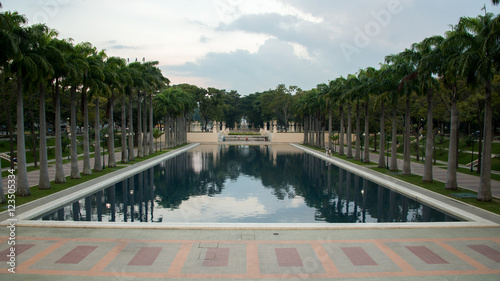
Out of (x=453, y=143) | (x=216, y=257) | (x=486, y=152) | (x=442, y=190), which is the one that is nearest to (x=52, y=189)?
(x=216, y=257)

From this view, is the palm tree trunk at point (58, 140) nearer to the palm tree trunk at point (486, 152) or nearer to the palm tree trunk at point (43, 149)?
the palm tree trunk at point (43, 149)

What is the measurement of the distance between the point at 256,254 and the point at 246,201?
8970 millimetres

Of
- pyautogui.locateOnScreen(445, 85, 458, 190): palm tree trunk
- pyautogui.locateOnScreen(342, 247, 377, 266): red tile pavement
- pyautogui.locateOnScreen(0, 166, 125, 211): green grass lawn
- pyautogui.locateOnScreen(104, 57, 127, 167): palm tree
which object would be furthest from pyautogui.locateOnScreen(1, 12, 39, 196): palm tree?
pyautogui.locateOnScreen(445, 85, 458, 190): palm tree trunk

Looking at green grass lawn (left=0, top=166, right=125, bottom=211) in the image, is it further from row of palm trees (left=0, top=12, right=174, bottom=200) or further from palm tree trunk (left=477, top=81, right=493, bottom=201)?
palm tree trunk (left=477, top=81, right=493, bottom=201)

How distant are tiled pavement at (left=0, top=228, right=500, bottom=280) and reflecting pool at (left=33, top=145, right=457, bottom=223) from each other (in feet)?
8.96

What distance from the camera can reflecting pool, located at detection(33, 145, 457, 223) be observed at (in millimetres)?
15734

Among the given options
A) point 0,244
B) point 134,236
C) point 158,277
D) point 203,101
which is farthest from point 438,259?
point 203,101

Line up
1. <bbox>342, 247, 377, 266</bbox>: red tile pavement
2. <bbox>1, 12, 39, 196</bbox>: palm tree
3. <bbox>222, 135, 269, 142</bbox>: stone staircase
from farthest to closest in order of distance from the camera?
<bbox>222, 135, 269, 142</bbox>: stone staircase, <bbox>1, 12, 39, 196</bbox>: palm tree, <bbox>342, 247, 377, 266</bbox>: red tile pavement

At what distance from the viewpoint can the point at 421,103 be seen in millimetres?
35375

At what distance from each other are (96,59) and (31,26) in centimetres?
677

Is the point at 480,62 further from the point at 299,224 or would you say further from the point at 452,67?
the point at 299,224

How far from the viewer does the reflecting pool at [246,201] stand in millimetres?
15734

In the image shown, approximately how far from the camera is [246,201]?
19.6 meters

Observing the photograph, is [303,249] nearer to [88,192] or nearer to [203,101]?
[88,192]
